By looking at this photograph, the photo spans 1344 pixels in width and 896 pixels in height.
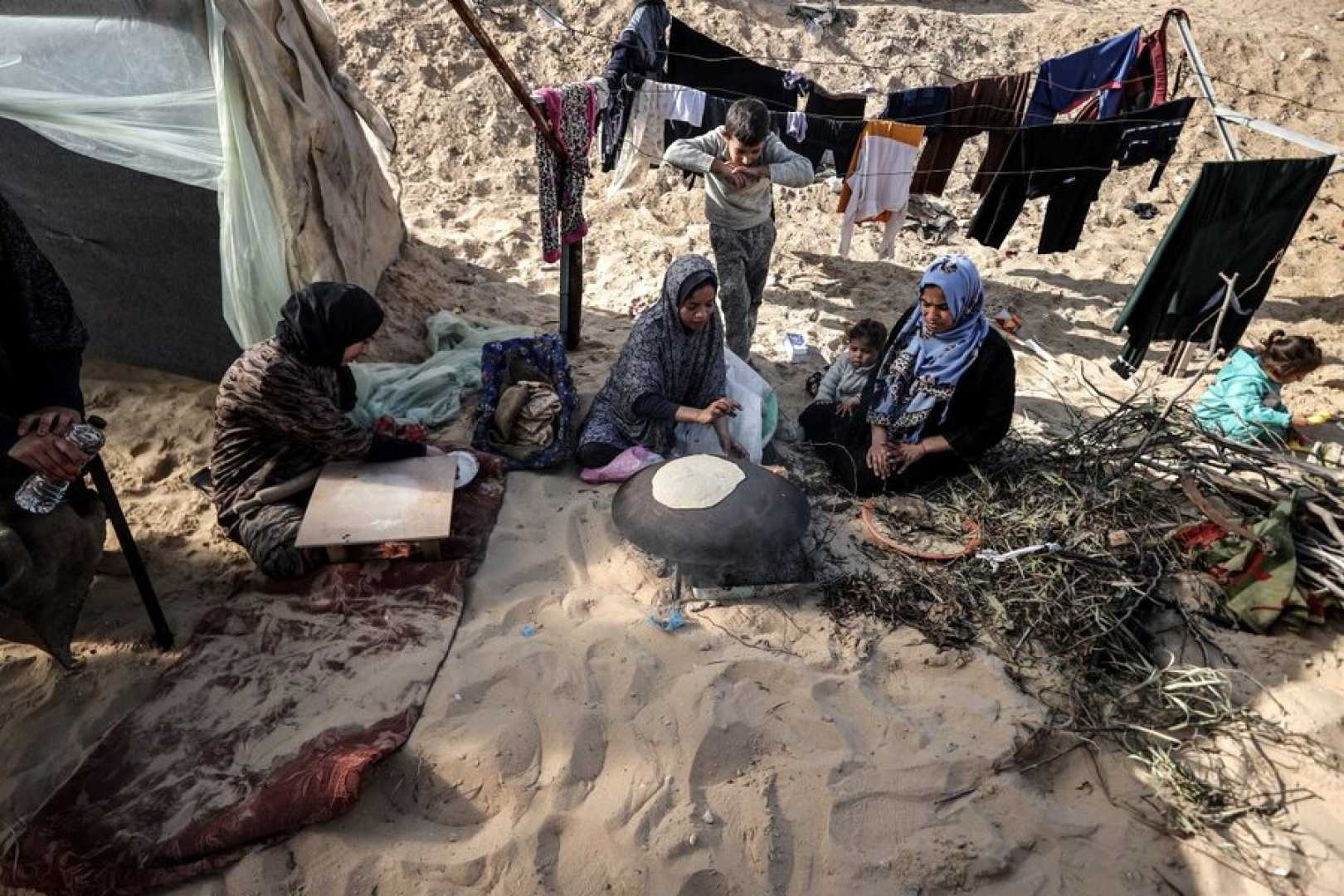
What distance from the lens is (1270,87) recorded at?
26.0 feet

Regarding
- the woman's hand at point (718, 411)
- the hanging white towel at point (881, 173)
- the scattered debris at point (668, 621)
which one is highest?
the hanging white towel at point (881, 173)

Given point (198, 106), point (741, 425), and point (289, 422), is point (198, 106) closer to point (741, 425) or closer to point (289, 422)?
point (289, 422)

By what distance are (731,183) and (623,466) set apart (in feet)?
6.04

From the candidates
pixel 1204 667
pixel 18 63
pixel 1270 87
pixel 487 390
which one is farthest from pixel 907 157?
pixel 1270 87

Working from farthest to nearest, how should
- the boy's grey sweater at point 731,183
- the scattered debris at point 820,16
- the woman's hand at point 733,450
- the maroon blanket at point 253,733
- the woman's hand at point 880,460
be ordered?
the scattered debris at point 820,16
the boy's grey sweater at point 731,183
the woman's hand at point 733,450
the woman's hand at point 880,460
the maroon blanket at point 253,733

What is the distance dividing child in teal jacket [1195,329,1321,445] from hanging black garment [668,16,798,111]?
330cm

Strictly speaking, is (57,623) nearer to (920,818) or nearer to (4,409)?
(4,409)

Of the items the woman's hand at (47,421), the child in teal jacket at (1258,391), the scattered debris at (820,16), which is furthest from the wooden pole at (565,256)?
the scattered debris at (820,16)

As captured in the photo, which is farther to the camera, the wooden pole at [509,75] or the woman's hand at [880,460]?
the woman's hand at [880,460]

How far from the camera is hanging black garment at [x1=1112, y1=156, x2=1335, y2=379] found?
175 inches

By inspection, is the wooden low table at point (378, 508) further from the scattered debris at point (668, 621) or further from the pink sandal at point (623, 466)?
the scattered debris at point (668, 621)

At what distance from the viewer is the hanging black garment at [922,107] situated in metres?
5.12

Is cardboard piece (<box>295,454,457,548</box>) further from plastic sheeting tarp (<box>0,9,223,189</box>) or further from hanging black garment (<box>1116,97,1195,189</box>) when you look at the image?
hanging black garment (<box>1116,97,1195,189</box>)

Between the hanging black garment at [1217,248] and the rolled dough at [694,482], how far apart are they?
10.3 ft
